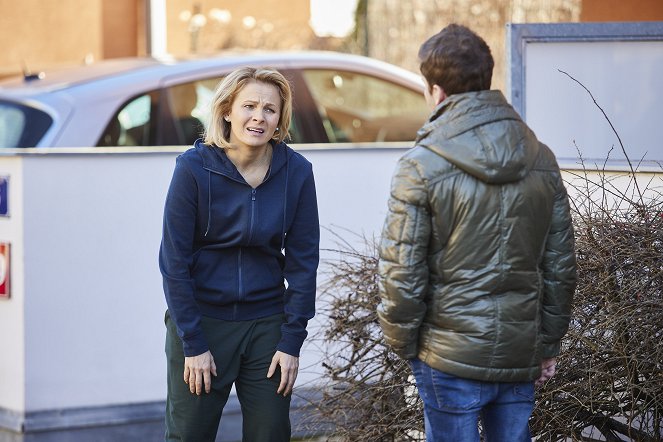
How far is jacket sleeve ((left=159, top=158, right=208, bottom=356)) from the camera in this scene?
362cm

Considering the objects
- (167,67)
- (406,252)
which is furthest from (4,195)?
(406,252)

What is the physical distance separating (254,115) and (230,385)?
0.88 m

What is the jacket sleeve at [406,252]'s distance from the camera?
10.1ft

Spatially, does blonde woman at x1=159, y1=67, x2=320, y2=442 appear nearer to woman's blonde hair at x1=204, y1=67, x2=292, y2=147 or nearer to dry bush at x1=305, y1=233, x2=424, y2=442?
woman's blonde hair at x1=204, y1=67, x2=292, y2=147

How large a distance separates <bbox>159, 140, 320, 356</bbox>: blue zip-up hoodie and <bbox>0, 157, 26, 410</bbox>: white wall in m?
2.02

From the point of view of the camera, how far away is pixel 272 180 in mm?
3760

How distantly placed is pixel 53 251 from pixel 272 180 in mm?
Result: 2168

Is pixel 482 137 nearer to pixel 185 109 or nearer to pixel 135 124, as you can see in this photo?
pixel 135 124

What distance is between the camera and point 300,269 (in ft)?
12.5

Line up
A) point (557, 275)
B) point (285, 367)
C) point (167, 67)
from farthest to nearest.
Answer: point (167, 67)
point (285, 367)
point (557, 275)

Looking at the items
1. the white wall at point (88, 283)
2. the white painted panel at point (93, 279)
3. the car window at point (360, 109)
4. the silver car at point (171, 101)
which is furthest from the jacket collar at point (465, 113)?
the car window at point (360, 109)

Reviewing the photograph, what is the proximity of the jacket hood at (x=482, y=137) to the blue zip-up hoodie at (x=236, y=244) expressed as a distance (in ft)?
2.37

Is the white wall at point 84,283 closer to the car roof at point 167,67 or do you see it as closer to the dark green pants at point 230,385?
the dark green pants at point 230,385

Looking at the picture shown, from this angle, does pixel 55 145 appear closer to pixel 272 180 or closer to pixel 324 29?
pixel 272 180
